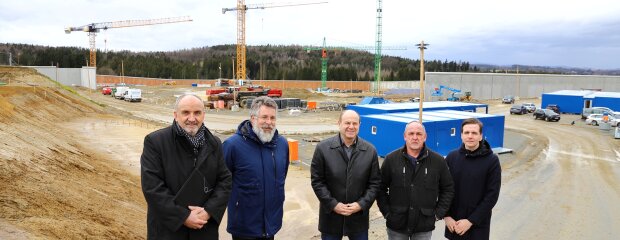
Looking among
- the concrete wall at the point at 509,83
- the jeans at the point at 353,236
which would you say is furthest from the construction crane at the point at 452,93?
the jeans at the point at 353,236

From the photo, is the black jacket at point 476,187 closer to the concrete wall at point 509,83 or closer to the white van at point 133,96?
the white van at point 133,96

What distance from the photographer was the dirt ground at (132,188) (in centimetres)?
689

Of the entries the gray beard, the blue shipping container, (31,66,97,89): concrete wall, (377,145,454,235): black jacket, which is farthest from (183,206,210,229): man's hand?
(31,66,97,89): concrete wall

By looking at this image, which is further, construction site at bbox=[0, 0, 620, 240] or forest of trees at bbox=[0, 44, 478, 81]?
forest of trees at bbox=[0, 44, 478, 81]

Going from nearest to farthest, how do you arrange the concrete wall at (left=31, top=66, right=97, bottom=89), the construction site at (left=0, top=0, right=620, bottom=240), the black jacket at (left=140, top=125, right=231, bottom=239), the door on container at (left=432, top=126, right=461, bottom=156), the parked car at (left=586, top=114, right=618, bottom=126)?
the black jacket at (left=140, top=125, right=231, bottom=239)
the construction site at (left=0, top=0, right=620, bottom=240)
the door on container at (left=432, top=126, right=461, bottom=156)
the parked car at (left=586, top=114, right=618, bottom=126)
the concrete wall at (left=31, top=66, right=97, bottom=89)

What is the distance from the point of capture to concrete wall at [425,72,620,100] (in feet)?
220

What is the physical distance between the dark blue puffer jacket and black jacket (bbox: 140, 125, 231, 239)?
370mm

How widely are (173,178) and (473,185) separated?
293 centimetres

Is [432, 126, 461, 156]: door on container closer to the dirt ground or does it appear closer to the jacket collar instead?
the dirt ground

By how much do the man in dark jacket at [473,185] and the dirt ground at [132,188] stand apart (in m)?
4.33

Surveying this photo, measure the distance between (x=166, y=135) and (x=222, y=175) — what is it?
0.58 metres

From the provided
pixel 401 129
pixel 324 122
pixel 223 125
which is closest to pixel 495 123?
pixel 401 129

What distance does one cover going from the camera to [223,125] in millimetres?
32719

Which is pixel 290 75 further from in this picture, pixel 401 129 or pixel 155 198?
pixel 155 198
